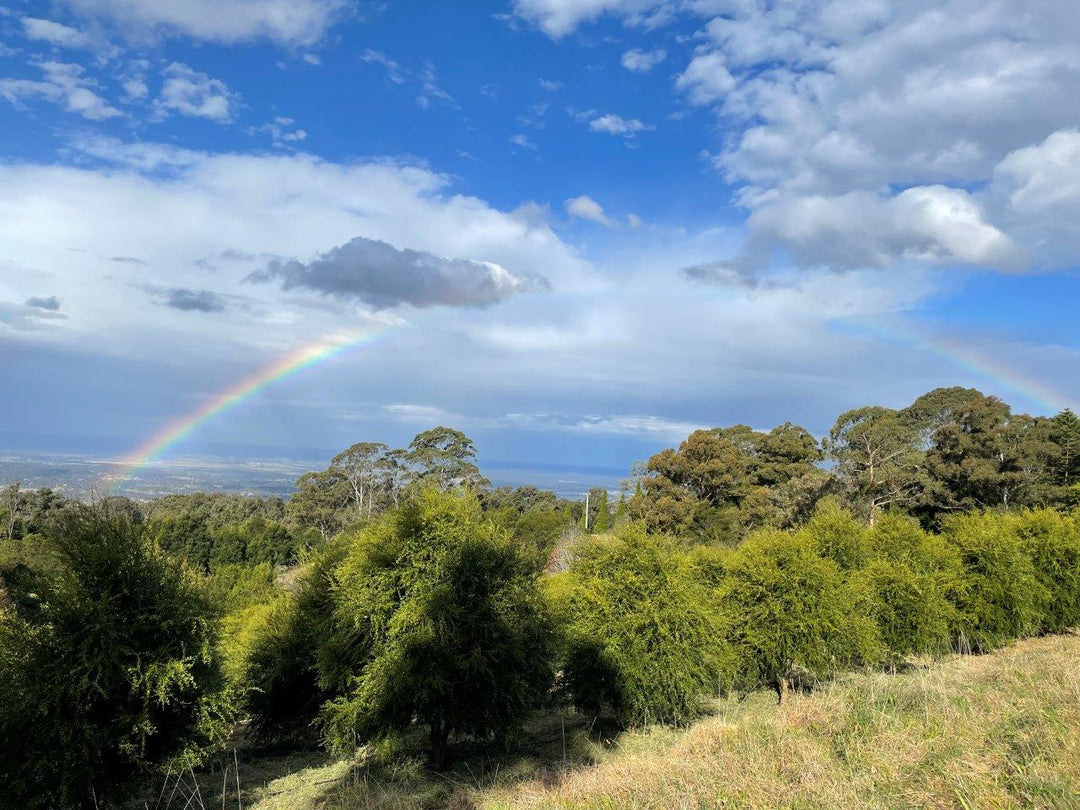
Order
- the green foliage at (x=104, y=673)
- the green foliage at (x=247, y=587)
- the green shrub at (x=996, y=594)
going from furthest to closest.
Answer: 1. the green foliage at (x=247, y=587)
2. the green shrub at (x=996, y=594)
3. the green foliage at (x=104, y=673)

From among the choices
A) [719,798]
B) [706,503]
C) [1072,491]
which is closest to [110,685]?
[719,798]

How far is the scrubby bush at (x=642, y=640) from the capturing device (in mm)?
15234

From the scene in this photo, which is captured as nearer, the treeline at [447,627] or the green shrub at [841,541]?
the treeline at [447,627]

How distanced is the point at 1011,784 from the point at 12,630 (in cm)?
1415

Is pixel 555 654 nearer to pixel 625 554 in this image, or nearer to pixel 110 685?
pixel 625 554

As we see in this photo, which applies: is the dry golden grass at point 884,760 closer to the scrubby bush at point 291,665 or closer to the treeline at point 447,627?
the treeline at point 447,627

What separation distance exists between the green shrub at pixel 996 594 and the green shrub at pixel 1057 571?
26.8 inches

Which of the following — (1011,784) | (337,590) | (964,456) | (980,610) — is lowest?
(980,610)

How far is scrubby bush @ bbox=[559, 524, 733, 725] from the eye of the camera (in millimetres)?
15234

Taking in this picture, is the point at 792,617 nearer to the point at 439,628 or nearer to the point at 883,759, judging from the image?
the point at 439,628

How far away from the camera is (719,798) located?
15.1 feet

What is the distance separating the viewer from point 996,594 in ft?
70.3

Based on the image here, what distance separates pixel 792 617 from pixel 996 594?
1021 cm

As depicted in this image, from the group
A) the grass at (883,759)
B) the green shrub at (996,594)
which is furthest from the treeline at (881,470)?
the grass at (883,759)
